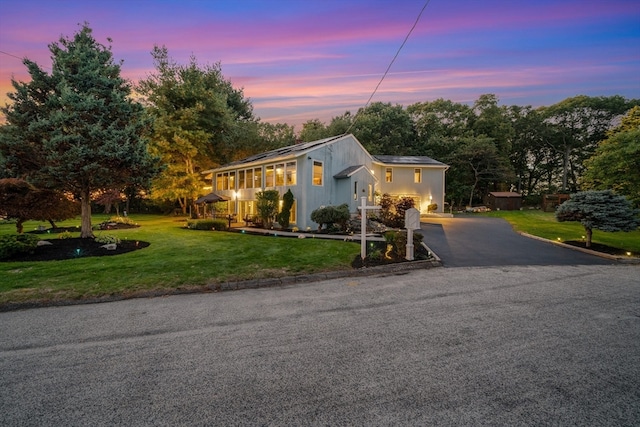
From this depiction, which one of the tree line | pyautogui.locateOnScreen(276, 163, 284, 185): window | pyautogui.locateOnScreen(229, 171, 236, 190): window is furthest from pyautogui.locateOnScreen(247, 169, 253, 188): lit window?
the tree line

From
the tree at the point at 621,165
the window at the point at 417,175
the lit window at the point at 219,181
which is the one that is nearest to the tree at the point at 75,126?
the lit window at the point at 219,181

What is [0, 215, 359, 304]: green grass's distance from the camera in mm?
6297

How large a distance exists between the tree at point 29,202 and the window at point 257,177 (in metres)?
11.0

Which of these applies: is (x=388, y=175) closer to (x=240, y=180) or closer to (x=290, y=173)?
(x=290, y=173)

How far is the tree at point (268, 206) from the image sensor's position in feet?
61.2

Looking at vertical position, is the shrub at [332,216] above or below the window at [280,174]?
below

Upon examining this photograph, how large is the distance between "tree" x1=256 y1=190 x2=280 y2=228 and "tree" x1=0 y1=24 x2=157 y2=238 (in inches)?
291

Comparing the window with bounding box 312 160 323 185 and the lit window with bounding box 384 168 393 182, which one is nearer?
the window with bounding box 312 160 323 185

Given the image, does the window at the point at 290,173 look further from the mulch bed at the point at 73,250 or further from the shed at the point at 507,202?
the shed at the point at 507,202

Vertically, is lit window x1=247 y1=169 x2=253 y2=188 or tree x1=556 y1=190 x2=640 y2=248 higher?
lit window x1=247 y1=169 x2=253 y2=188

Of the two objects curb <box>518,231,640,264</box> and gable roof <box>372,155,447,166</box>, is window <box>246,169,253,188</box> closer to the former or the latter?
gable roof <box>372,155,447,166</box>

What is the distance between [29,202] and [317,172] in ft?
46.3

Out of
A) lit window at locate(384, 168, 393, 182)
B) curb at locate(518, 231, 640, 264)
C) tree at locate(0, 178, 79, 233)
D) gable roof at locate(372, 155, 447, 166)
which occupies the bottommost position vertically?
curb at locate(518, 231, 640, 264)

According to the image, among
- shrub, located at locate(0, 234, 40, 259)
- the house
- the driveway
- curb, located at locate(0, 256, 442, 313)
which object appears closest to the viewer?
curb, located at locate(0, 256, 442, 313)
